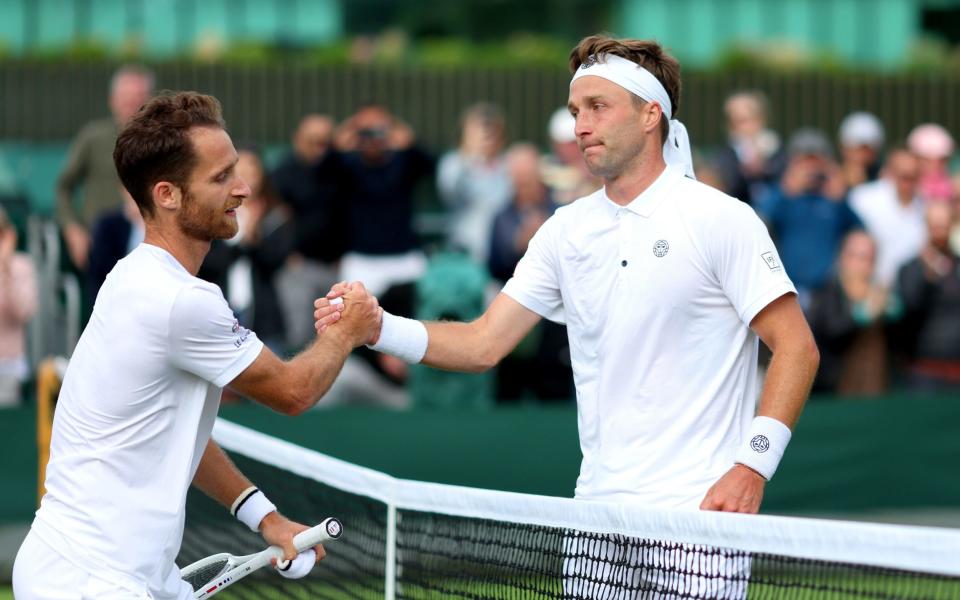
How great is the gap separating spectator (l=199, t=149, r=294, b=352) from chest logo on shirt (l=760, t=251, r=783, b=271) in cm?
568

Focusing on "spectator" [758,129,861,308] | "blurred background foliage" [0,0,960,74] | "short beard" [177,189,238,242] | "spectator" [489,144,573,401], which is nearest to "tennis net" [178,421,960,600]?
"short beard" [177,189,238,242]

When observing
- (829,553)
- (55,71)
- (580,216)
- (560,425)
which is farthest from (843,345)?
(55,71)

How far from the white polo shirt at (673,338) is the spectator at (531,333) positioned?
215 inches

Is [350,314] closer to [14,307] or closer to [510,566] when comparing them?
[510,566]

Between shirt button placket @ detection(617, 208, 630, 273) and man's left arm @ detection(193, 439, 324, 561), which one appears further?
shirt button placket @ detection(617, 208, 630, 273)

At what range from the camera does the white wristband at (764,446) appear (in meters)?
4.62

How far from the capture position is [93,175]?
11336mm

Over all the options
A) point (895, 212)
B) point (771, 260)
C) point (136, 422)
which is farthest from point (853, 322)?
point (136, 422)

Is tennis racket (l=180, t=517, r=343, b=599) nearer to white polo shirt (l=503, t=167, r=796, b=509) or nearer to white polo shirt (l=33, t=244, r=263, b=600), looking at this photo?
white polo shirt (l=33, t=244, r=263, b=600)

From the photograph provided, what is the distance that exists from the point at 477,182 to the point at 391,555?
6.28 meters

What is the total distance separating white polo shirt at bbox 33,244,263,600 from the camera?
422 centimetres

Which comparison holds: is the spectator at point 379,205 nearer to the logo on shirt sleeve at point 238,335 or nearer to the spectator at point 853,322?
the spectator at point 853,322

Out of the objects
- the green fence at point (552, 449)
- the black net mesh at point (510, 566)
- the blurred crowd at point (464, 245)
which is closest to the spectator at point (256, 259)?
the blurred crowd at point (464, 245)

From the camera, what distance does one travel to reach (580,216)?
5.25 m
